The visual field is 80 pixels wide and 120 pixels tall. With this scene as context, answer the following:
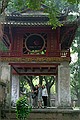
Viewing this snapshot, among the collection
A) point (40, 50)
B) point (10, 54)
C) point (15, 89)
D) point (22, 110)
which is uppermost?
point (40, 50)

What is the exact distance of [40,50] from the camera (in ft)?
42.3

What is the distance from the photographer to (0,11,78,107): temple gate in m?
11.9

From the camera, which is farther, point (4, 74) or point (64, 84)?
point (64, 84)

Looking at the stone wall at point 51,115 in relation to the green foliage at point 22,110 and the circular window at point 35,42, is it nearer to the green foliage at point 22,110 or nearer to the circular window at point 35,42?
the green foliage at point 22,110

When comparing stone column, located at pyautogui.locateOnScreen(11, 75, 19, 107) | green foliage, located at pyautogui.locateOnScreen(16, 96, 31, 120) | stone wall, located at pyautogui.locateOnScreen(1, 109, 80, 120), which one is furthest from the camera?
stone column, located at pyautogui.locateOnScreen(11, 75, 19, 107)

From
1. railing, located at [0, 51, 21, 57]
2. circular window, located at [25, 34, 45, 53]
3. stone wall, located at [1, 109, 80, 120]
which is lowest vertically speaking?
stone wall, located at [1, 109, 80, 120]

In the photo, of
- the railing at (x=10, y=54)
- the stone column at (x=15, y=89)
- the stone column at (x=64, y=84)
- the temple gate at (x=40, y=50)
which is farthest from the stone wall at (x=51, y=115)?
the stone column at (x=15, y=89)

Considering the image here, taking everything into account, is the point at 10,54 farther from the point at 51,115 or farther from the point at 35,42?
the point at 51,115

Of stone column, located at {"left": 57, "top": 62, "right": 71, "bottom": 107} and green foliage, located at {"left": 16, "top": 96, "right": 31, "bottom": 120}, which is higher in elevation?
stone column, located at {"left": 57, "top": 62, "right": 71, "bottom": 107}

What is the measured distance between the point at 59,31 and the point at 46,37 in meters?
0.83

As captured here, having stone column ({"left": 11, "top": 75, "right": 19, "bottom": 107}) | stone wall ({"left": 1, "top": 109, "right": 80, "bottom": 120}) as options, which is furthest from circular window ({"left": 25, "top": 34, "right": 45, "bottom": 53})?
stone wall ({"left": 1, "top": 109, "right": 80, "bottom": 120})

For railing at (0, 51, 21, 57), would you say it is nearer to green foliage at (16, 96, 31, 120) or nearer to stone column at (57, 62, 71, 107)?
stone column at (57, 62, 71, 107)

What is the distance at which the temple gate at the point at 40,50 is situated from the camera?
11891mm

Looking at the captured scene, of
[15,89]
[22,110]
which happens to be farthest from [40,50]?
[22,110]
